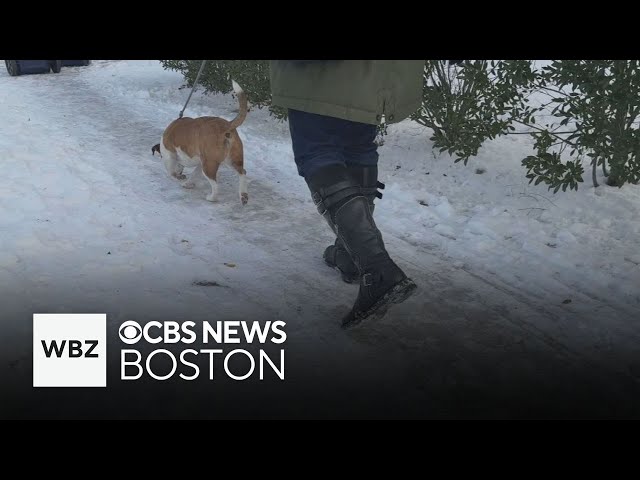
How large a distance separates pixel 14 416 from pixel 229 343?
0.98 meters

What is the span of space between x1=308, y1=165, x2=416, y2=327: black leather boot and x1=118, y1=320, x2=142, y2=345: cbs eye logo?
1.00 metres

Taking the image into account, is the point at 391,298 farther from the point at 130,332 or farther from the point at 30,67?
the point at 30,67

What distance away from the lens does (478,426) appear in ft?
7.66

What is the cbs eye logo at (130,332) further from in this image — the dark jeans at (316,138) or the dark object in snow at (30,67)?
the dark object in snow at (30,67)

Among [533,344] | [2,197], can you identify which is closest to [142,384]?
[533,344]

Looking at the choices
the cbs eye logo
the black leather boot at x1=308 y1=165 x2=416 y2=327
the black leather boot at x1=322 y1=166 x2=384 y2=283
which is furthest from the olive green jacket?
the cbs eye logo

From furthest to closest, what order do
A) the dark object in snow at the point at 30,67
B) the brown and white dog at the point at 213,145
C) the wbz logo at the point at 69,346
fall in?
the dark object in snow at the point at 30,67 → the brown and white dog at the point at 213,145 → the wbz logo at the point at 69,346

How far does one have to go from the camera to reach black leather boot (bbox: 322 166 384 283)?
A: 344 centimetres

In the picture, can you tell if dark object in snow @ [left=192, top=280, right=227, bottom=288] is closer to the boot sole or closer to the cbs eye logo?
the cbs eye logo

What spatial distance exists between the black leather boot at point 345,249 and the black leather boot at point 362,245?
320 millimetres

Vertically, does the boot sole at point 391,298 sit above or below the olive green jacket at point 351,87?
below

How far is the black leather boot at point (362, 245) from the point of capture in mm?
2936

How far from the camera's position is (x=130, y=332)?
9.75 feet

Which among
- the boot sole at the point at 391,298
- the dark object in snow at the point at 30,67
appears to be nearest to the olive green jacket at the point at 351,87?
the boot sole at the point at 391,298
